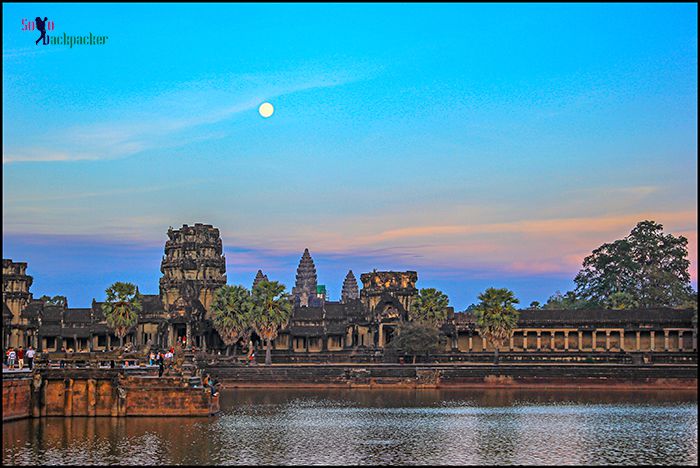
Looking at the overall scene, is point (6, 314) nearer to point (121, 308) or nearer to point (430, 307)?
point (121, 308)

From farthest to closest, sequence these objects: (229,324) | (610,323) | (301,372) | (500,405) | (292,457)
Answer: (610,323)
(229,324)
(301,372)
(500,405)
(292,457)

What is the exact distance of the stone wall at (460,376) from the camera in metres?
71.2

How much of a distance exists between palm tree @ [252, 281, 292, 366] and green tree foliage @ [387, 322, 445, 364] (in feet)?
37.8

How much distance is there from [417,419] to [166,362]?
14.9 metres

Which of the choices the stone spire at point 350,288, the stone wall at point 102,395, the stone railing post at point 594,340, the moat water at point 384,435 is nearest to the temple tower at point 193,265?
the stone railing post at point 594,340

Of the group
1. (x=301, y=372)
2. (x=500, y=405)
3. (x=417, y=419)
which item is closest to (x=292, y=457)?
(x=417, y=419)

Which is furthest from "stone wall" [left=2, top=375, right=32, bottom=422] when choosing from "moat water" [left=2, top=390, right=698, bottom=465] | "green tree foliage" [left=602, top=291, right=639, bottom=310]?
"green tree foliage" [left=602, top=291, right=639, bottom=310]

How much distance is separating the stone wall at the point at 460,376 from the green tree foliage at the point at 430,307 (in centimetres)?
1938

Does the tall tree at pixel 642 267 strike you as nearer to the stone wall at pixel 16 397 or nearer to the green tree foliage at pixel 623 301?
the green tree foliage at pixel 623 301

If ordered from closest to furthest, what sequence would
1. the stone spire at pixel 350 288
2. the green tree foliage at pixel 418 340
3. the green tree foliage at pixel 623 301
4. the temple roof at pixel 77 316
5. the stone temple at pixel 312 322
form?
the green tree foliage at pixel 418 340 < the stone temple at pixel 312 322 < the temple roof at pixel 77 316 < the green tree foliage at pixel 623 301 < the stone spire at pixel 350 288

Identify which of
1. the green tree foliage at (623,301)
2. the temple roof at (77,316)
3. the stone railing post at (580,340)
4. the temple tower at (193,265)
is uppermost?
the temple tower at (193,265)

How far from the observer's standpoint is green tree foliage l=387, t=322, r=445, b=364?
8388 cm

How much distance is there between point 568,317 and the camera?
97438mm

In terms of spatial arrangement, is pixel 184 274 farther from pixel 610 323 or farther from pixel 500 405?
pixel 500 405
